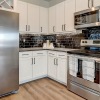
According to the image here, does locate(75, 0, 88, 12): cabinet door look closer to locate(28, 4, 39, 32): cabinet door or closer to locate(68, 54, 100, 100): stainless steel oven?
locate(68, 54, 100, 100): stainless steel oven

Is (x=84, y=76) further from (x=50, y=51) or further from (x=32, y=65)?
(x=32, y=65)

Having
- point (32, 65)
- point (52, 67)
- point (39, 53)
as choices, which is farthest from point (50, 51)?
point (32, 65)

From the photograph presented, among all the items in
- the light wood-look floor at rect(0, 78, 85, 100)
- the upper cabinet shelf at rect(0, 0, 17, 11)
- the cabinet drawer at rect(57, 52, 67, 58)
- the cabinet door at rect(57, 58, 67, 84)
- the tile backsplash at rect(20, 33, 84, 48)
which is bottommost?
the light wood-look floor at rect(0, 78, 85, 100)

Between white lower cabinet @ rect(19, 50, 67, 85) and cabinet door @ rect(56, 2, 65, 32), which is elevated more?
cabinet door @ rect(56, 2, 65, 32)

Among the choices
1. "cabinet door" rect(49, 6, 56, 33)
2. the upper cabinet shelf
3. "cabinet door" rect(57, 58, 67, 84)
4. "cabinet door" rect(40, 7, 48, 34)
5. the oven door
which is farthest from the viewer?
"cabinet door" rect(40, 7, 48, 34)

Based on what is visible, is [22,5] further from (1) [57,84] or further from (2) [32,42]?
(1) [57,84]

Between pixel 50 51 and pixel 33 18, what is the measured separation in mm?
1234

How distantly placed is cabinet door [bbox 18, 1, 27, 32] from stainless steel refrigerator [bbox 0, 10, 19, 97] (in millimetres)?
963

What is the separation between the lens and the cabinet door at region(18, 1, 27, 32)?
11.1ft

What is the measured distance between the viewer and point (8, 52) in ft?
7.79

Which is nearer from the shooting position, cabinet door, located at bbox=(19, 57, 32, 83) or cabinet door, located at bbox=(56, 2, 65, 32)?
cabinet door, located at bbox=(19, 57, 32, 83)

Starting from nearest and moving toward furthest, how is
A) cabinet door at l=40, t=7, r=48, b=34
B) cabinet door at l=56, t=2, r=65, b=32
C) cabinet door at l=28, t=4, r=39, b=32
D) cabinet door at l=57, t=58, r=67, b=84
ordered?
cabinet door at l=57, t=58, r=67, b=84
cabinet door at l=56, t=2, r=65, b=32
cabinet door at l=28, t=4, r=39, b=32
cabinet door at l=40, t=7, r=48, b=34

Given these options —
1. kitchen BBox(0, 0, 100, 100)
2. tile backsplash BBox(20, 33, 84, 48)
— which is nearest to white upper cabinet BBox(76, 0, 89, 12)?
kitchen BBox(0, 0, 100, 100)

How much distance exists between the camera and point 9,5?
256 cm
